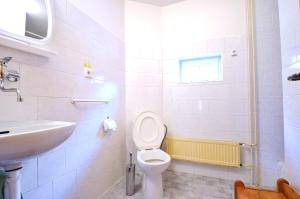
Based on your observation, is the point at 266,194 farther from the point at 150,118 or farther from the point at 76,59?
the point at 76,59

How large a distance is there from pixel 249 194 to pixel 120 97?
1.64m

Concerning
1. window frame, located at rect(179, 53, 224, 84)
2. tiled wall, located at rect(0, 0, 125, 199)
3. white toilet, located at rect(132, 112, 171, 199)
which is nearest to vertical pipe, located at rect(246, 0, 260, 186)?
window frame, located at rect(179, 53, 224, 84)

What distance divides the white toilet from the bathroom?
0.01 m

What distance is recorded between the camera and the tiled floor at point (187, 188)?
64.7 inches

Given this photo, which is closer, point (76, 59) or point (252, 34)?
point (76, 59)

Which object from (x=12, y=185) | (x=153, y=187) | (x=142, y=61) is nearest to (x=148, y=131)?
(x=153, y=187)

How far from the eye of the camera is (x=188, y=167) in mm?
2152

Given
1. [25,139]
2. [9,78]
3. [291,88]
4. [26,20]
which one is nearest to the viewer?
[25,139]

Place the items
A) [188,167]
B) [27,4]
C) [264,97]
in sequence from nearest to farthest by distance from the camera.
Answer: [27,4] → [264,97] → [188,167]

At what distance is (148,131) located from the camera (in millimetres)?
1979

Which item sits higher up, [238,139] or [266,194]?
[238,139]

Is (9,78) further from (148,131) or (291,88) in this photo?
(291,88)

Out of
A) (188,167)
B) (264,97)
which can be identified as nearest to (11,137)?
(188,167)

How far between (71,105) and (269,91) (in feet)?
6.99
